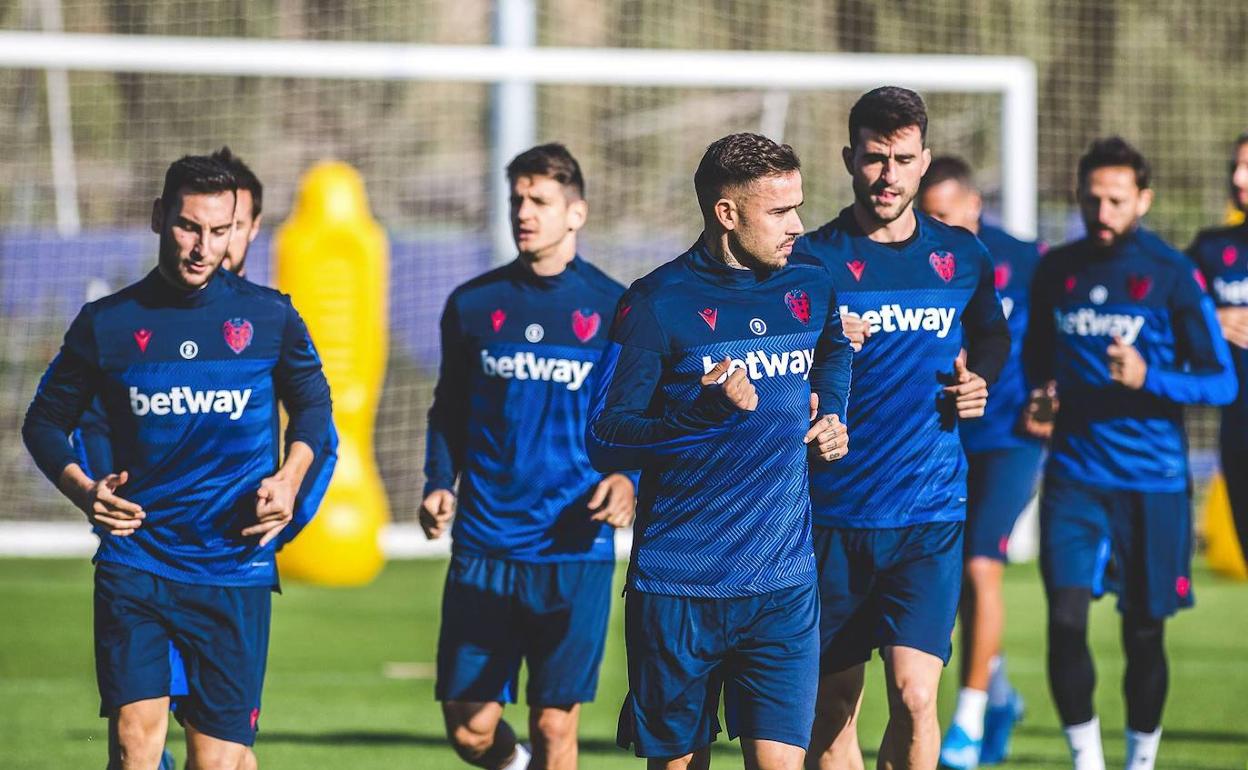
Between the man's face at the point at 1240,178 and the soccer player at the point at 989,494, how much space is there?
0.99m

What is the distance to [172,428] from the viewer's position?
566cm

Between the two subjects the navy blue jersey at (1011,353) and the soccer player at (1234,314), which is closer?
the soccer player at (1234,314)

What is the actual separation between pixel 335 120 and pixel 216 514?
19735 mm

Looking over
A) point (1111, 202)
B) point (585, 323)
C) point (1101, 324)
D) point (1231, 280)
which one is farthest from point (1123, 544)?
point (585, 323)

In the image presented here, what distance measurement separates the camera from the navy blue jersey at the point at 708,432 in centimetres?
491

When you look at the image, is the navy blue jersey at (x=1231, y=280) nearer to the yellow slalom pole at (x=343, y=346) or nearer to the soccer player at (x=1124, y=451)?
the soccer player at (x=1124, y=451)

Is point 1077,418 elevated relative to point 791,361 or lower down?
lower down

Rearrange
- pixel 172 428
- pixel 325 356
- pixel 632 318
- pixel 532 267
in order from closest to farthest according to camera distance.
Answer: pixel 632 318 → pixel 172 428 → pixel 532 267 → pixel 325 356

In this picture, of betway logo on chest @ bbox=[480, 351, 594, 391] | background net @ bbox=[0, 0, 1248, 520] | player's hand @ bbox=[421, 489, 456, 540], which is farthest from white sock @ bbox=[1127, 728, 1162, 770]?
background net @ bbox=[0, 0, 1248, 520]

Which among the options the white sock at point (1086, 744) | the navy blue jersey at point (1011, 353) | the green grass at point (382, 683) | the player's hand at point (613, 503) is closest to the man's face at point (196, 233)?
the player's hand at point (613, 503)

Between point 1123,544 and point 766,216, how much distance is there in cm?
293

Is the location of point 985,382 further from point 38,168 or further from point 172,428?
point 38,168

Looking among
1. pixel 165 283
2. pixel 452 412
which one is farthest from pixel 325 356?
pixel 165 283

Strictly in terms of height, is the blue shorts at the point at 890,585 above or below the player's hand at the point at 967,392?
below
